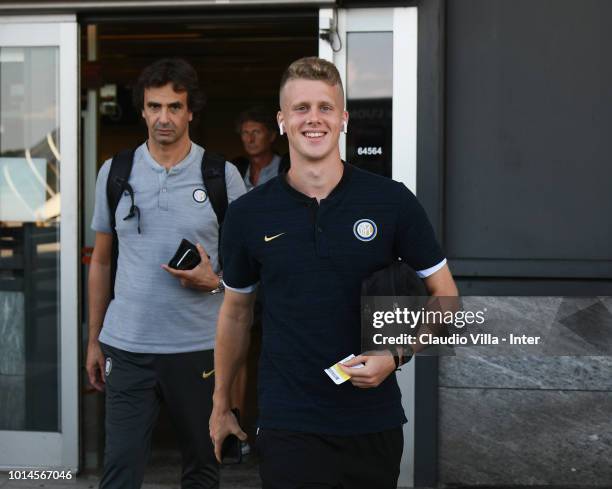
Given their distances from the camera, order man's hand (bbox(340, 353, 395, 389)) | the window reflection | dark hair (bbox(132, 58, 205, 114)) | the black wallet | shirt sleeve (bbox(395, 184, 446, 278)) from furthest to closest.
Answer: the window reflection
dark hair (bbox(132, 58, 205, 114))
the black wallet
shirt sleeve (bbox(395, 184, 446, 278))
man's hand (bbox(340, 353, 395, 389))

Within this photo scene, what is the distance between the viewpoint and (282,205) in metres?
2.96

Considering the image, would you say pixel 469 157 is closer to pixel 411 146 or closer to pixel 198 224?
pixel 411 146

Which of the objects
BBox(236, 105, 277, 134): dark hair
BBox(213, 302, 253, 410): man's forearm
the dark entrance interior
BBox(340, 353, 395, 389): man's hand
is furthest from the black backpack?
BBox(236, 105, 277, 134): dark hair

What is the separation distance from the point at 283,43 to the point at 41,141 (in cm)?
675

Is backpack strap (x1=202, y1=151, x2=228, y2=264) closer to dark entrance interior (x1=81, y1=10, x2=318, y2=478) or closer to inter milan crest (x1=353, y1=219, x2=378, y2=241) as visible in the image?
dark entrance interior (x1=81, y1=10, x2=318, y2=478)

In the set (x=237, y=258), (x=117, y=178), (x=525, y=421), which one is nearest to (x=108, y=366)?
(x=117, y=178)

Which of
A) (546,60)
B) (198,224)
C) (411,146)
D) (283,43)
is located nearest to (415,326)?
(198,224)

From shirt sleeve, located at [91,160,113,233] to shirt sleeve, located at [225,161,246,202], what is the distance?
0.47m

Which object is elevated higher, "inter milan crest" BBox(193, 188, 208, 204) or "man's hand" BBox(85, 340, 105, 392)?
"inter milan crest" BBox(193, 188, 208, 204)

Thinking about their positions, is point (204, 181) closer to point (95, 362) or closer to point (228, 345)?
point (95, 362)

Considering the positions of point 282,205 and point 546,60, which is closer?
point 282,205

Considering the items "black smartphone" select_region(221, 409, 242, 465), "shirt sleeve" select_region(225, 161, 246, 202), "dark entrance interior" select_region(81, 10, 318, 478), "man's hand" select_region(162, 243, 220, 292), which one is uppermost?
"dark entrance interior" select_region(81, 10, 318, 478)

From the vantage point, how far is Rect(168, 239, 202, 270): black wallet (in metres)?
4.02

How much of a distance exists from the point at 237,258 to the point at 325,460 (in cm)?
62
